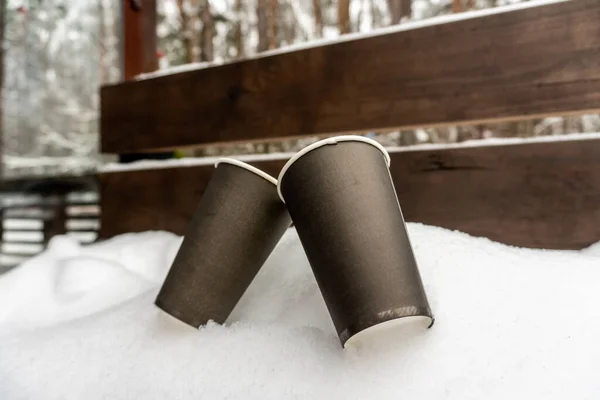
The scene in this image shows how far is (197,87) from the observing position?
152cm

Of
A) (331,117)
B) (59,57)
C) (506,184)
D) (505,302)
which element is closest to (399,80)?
(331,117)

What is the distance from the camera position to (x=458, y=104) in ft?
3.62

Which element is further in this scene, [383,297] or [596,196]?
[596,196]

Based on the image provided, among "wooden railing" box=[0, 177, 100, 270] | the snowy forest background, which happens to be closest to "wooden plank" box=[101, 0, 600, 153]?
the snowy forest background

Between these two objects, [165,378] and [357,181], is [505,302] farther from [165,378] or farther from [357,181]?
[165,378]

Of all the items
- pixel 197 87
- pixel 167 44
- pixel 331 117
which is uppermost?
pixel 167 44

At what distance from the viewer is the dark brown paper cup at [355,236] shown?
2.05 feet

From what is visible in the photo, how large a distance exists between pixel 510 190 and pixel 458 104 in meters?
0.22

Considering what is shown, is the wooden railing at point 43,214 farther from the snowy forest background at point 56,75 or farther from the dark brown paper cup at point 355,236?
the dark brown paper cup at point 355,236

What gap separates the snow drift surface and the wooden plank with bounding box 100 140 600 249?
0.32ft

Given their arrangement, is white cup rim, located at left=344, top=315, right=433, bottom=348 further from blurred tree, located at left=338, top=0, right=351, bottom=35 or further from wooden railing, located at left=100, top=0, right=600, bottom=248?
blurred tree, located at left=338, top=0, right=351, bottom=35

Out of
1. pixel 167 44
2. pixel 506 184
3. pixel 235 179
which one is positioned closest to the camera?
pixel 235 179

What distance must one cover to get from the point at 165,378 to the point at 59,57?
12.6 feet

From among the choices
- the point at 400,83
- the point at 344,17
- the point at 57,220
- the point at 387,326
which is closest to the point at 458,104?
the point at 400,83
